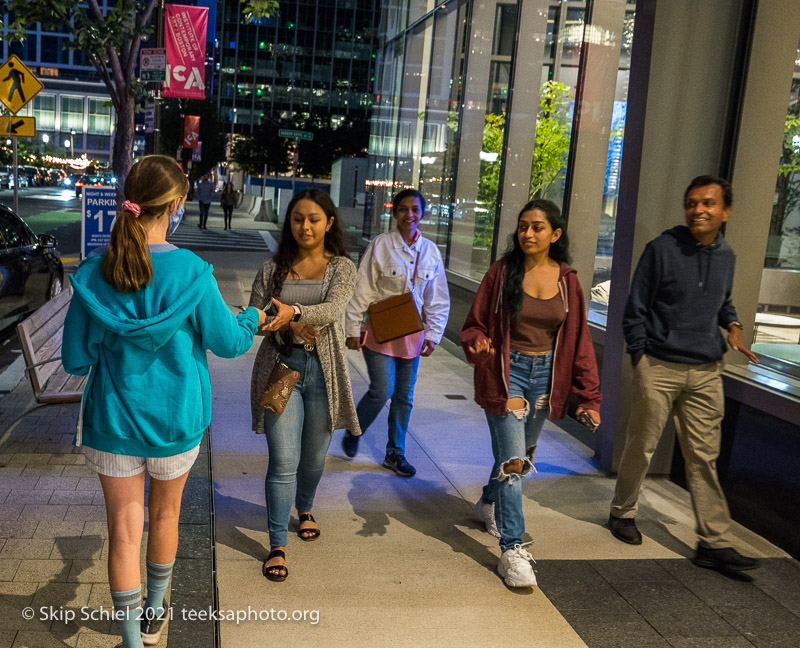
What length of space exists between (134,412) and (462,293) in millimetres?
8748

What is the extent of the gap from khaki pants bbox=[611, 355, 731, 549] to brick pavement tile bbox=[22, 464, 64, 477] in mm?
3670

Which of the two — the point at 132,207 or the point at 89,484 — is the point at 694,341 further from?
the point at 89,484

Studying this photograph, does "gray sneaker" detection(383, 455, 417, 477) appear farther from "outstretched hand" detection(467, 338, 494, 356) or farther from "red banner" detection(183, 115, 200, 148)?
"red banner" detection(183, 115, 200, 148)

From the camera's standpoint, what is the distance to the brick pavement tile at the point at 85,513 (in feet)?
15.3

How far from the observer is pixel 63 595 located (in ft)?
12.3

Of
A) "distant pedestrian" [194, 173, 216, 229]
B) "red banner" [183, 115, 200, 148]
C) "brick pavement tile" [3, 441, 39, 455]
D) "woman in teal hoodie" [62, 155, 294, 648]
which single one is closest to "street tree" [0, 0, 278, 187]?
"brick pavement tile" [3, 441, 39, 455]

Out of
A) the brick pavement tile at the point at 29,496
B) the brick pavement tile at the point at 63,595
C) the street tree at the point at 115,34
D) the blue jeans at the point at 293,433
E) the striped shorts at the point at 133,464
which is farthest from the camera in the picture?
the street tree at the point at 115,34

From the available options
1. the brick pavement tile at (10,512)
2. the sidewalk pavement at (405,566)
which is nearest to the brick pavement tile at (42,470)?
the sidewalk pavement at (405,566)

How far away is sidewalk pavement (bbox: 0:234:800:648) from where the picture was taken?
3717mm

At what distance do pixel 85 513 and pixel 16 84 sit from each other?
13054mm

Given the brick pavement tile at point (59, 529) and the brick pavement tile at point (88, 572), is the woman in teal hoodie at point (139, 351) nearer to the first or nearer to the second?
the brick pavement tile at point (88, 572)

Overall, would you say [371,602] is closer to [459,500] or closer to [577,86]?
[459,500]

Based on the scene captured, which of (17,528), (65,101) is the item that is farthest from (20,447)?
(65,101)

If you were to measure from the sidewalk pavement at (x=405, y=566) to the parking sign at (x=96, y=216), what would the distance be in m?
4.11
